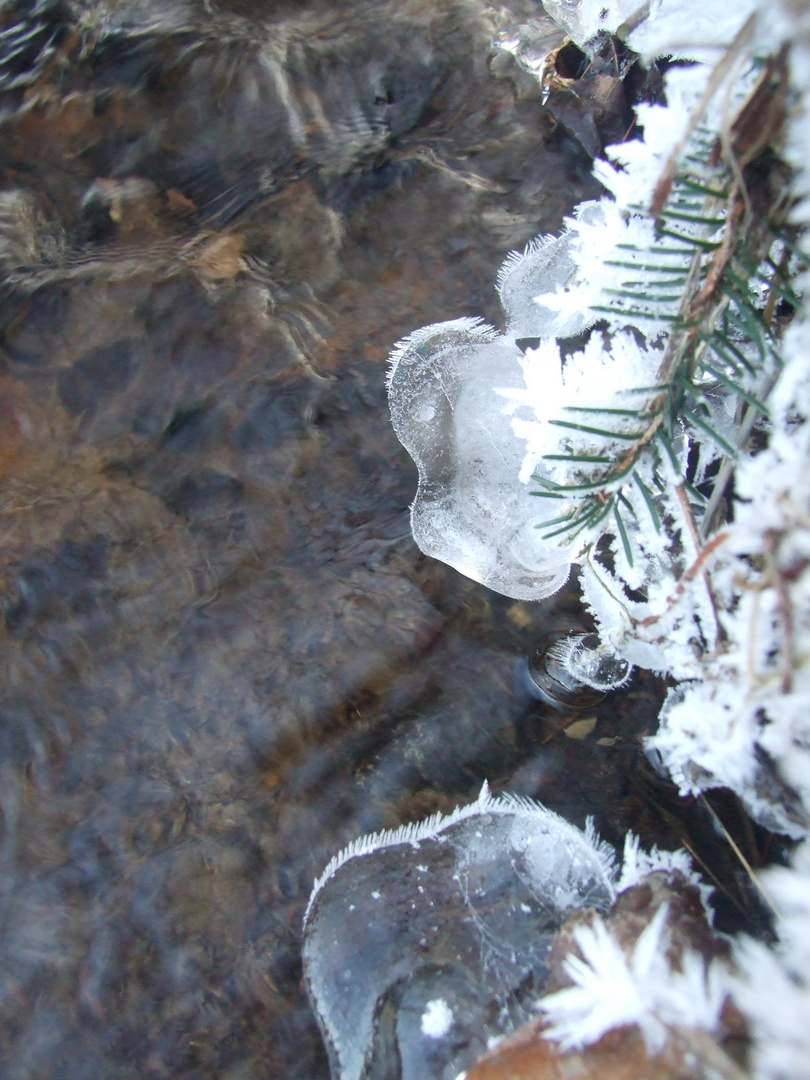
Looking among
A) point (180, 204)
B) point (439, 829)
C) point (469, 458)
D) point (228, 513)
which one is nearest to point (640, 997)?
point (439, 829)

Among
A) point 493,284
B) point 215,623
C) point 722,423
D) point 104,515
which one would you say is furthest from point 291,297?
point 722,423

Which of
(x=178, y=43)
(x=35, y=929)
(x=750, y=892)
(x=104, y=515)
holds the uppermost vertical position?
(x=178, y=43)

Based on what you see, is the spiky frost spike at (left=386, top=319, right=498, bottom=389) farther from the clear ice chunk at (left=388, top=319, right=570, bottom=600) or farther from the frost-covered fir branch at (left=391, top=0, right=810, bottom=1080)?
the frost-covered fir branch at (left=391, top=0, right=810, bottom=1080)

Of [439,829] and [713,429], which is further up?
[713,429]

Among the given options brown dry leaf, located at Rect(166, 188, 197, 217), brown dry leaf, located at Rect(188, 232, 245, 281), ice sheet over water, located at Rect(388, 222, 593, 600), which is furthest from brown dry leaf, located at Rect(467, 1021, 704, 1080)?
brown dry leaf, located at Rect(166, 188, 197, 217)

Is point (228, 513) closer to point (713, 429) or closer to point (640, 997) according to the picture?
point (713, 429)

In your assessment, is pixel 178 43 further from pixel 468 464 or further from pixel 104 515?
pixel 468 464
